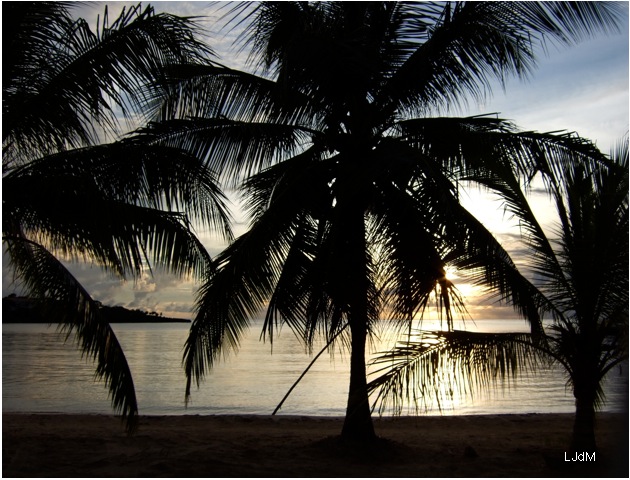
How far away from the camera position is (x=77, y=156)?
266 inches

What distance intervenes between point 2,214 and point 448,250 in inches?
189

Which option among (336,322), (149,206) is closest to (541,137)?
(336,322)

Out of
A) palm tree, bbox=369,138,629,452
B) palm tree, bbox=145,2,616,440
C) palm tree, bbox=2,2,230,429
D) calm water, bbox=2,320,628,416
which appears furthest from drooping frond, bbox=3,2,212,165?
calm water, bbox=2,320,628,416

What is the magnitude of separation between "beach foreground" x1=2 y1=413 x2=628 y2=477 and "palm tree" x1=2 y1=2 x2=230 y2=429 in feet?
7.16

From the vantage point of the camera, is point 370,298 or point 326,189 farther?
point 370,298

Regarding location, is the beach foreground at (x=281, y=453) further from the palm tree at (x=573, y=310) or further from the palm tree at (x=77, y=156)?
the palm tree at (x=77, y=156)

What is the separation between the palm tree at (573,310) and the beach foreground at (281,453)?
680 mm

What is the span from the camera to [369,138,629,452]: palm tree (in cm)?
716

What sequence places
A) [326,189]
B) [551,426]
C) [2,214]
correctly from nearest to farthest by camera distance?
[2,214] < [326,189] < [551,426]

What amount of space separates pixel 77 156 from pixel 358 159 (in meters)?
3.48

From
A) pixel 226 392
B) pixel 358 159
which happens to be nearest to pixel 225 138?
pixel 358 159

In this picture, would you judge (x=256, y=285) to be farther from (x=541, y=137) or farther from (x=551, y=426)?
(x=551, y=426)

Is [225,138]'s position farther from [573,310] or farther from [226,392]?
[226,392]

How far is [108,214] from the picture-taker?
21.4 feet
